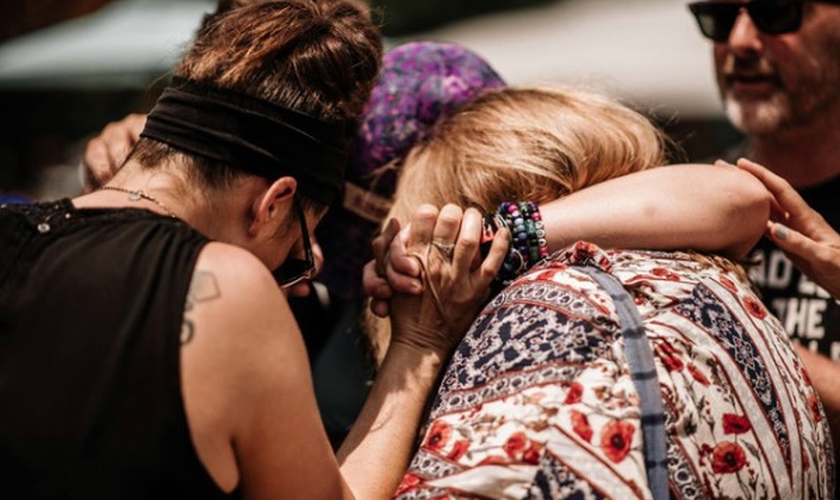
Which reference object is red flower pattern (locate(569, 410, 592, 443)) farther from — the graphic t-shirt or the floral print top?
the graphic t-shirt

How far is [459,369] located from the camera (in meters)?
1.56

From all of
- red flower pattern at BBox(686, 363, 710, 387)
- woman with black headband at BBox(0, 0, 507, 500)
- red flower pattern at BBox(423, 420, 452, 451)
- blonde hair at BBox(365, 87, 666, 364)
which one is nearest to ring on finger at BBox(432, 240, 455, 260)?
blonde hair at BBox(365, 87, 666, 364)

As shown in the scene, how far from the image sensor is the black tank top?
1332 millimetres

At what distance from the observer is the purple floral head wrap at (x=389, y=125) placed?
2.51 metres

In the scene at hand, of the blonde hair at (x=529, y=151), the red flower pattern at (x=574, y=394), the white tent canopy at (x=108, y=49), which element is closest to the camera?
the red flower pattern at (x=574, y=394)

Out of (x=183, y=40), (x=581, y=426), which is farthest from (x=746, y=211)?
(x=183, y=40)

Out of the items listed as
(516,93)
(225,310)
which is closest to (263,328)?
(225,310)

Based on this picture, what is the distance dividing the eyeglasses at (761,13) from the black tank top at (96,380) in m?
2.41

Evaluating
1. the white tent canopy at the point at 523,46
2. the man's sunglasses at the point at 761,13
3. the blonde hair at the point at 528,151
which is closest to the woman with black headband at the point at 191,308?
the blonde hair at the point at 528,151

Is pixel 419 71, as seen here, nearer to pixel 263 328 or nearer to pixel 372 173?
pixel 372 173

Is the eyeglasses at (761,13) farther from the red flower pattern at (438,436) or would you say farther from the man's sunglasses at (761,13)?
the red flower pattern at (438,436)

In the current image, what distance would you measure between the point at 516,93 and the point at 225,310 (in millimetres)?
1011

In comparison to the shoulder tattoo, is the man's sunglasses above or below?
below

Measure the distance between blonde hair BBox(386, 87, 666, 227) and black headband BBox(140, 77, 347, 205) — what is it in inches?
14.7
